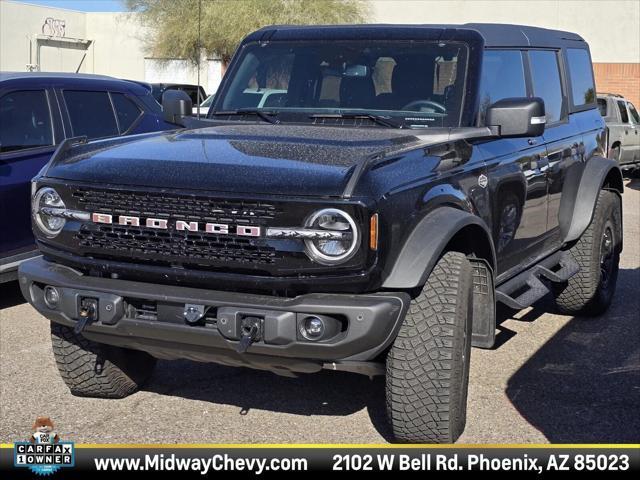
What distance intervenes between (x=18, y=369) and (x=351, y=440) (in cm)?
224

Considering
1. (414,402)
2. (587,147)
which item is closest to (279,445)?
(414,402)

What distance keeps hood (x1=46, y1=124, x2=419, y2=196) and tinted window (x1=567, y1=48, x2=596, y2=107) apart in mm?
2506

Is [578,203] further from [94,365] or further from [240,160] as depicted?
Answer: [94,365]

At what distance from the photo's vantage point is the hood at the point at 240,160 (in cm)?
397

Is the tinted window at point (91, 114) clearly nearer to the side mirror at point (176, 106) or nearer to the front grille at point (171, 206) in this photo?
the side mirror at point (176, 106)

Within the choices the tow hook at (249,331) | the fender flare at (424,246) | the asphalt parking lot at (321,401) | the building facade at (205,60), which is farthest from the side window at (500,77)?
the building facade at (205,60)

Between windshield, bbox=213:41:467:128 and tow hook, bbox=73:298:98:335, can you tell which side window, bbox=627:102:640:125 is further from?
tow hook, bbox=73:298:98:335

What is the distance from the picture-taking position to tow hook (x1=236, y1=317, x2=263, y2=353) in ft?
12.8

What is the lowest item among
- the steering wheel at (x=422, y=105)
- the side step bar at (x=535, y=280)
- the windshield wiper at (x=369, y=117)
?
the side step bar at (x=535, y=280)

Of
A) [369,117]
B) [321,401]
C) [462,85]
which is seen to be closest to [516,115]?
[462,85]

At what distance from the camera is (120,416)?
488cm

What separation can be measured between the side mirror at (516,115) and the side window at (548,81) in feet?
3.79

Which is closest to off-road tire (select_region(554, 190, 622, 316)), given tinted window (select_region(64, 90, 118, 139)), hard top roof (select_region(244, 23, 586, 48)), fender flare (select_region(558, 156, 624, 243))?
fender flare (select_region(558, 156, 624, 243))

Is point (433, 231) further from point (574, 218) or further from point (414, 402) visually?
point (574, 218)
